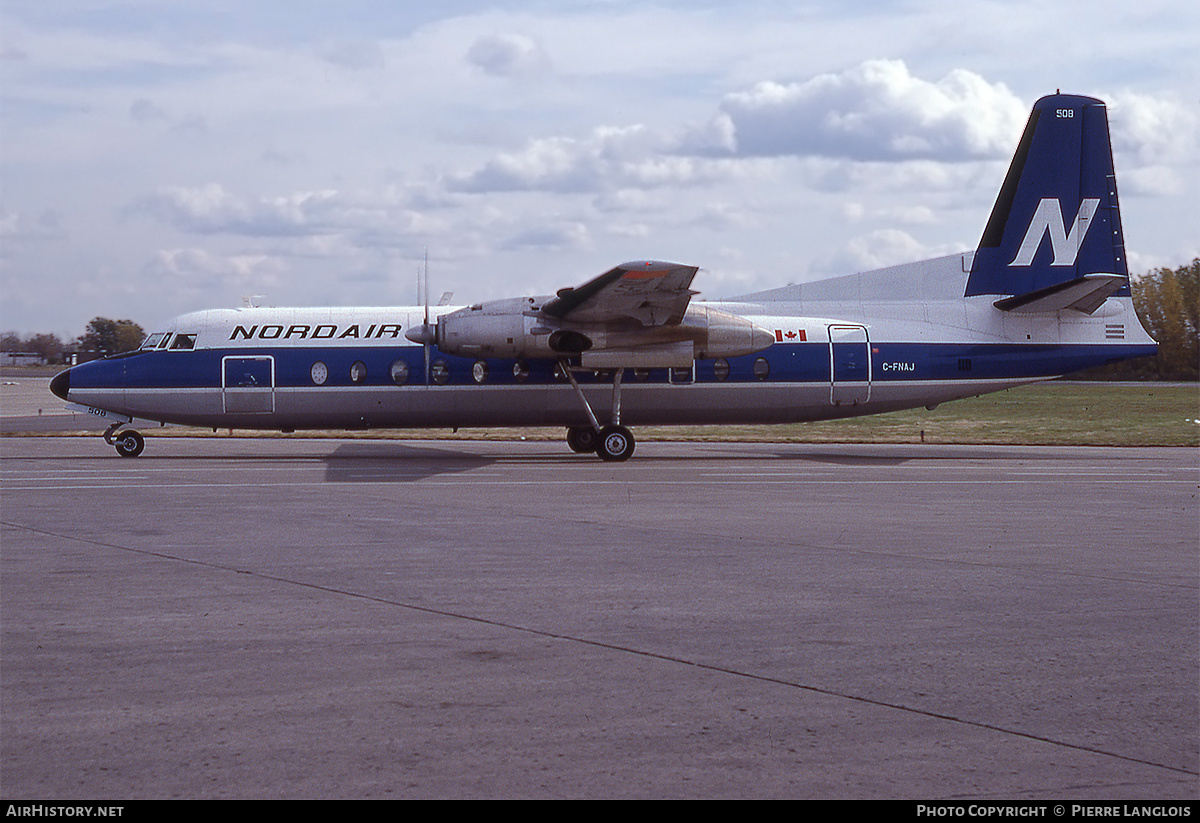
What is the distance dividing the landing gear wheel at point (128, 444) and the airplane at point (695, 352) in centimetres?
4

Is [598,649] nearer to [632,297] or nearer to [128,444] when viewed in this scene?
[632,297]

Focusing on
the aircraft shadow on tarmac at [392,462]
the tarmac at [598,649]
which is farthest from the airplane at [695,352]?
the tarmac at [598,649]

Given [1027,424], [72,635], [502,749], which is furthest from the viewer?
[1027,424]

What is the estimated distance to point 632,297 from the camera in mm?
20484

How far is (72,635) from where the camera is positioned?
7.15m

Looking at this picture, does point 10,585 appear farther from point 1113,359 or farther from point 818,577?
point 1113,359

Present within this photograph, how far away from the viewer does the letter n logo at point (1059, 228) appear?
2406 centimetres

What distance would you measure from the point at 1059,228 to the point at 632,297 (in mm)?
10238

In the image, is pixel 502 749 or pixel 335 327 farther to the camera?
pixel 335 327

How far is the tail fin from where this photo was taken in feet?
78.6

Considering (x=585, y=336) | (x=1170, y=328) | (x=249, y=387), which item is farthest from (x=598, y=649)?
(x=1170, y=328)
